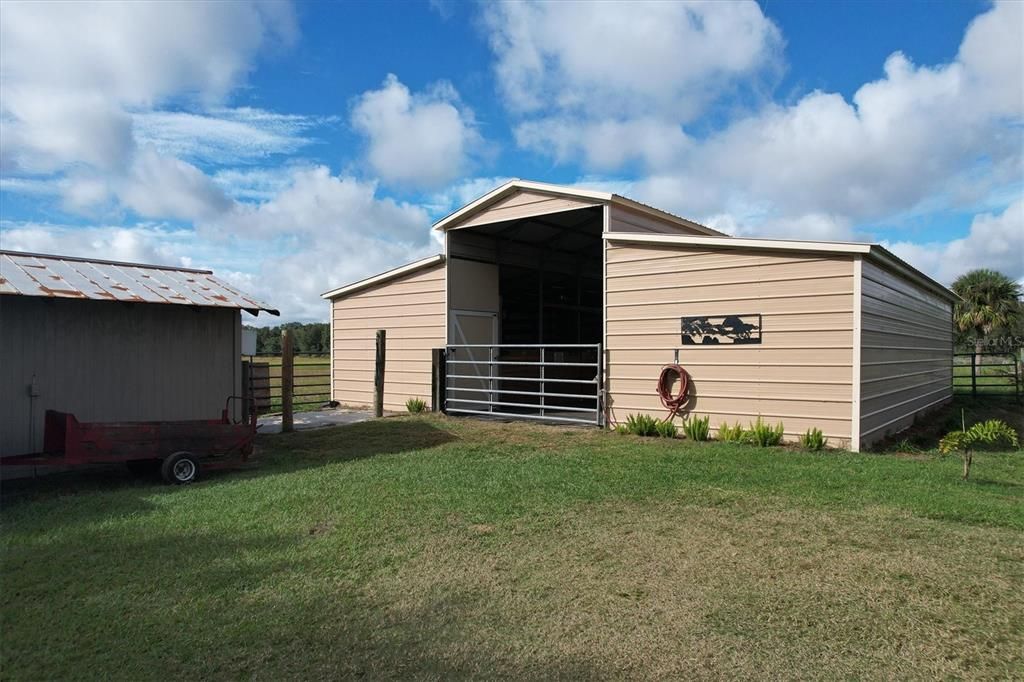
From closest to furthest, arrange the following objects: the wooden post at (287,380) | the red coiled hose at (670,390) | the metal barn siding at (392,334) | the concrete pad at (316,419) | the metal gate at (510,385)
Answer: the red coiled hose at (670,390), the wooden post at (287,380), the concrete pad at (316,419), the metal gate at (510,385), the metal barn siding at (392,334)

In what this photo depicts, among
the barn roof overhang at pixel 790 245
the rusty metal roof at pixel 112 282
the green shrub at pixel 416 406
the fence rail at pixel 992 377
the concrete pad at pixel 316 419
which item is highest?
the barn roof overhang at pixel 790 245

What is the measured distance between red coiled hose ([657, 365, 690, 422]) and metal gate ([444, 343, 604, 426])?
1.11m

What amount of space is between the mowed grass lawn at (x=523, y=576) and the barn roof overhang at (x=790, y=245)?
2784mm

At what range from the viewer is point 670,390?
980 cm

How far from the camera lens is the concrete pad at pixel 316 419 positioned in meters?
11.3

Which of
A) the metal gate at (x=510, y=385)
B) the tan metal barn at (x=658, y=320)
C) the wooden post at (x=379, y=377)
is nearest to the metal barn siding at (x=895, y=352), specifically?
the tan metal barn at (x=658, y=320)

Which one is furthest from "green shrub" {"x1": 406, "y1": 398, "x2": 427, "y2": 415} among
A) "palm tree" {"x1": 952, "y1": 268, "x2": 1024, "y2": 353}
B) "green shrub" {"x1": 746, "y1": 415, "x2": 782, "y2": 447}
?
"palm tree" {"x1": 952, "y1": 268, "x2": 1024, "y2": 353}

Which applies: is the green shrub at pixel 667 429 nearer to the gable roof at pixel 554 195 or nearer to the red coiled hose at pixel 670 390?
the red coiled hose at pixel 670 390

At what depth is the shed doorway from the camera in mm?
12633

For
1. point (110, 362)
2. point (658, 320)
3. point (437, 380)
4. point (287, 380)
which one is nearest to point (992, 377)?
point (658, 320)

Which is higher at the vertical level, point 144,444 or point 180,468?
point 144,444

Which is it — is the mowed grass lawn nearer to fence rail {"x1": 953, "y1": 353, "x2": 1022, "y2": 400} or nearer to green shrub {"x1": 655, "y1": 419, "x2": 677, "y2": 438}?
green shrub {"x1": 655, "y1": 419, "x2": 677, "y2": 438}

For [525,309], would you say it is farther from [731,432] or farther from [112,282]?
[112,282]

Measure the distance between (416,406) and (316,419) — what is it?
194cm
